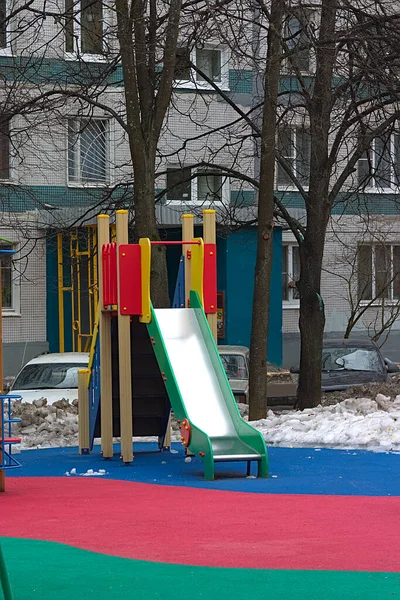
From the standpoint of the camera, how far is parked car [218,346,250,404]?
1914 cm

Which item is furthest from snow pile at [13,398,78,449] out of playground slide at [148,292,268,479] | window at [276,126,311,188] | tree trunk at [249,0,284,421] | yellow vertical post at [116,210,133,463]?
window at [276,126,311,188]

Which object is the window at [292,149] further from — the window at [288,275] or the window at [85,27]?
the window at [288,275]

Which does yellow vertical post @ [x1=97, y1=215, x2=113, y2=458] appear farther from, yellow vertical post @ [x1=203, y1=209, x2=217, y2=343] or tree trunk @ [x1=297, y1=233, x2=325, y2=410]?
tree trunk @ [x1=297, y1=233, x2=325, y2=410]

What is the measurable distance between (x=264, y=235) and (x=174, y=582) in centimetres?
984

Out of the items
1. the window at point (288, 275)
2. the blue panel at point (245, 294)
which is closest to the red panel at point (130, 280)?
the blue panel at point (245, 294)

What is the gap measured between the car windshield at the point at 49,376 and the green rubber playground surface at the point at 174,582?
1118cm

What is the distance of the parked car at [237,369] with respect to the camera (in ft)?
62.8

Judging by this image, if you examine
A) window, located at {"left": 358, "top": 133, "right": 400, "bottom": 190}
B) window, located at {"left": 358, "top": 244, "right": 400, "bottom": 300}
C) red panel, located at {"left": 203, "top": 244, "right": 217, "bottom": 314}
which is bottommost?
window, located at {"left": 358, "top": 244, "right": 400, "bottom": 300}

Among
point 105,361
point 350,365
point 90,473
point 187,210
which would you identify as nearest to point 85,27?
point 105,361

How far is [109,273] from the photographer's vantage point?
13.1 m

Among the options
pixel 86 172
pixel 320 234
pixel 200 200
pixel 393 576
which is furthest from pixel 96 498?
pixel 200 200

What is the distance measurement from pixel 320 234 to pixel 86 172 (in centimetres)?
1234

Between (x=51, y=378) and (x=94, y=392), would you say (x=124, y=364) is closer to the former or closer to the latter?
(x=94, y=392)

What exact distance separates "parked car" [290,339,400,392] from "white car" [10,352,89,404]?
5.07 meters
